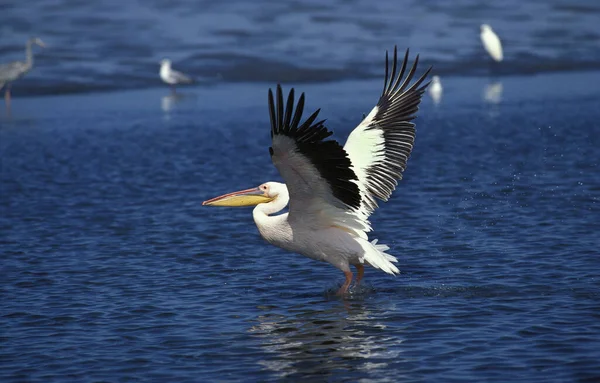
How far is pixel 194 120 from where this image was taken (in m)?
15.2

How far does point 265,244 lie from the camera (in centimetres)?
857

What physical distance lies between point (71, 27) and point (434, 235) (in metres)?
15.7

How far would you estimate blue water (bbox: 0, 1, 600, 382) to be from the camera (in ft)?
18.8

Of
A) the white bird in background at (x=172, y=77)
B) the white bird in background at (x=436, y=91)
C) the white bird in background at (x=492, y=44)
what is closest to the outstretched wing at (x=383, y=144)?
the white bird in background at (x=436, y=91)

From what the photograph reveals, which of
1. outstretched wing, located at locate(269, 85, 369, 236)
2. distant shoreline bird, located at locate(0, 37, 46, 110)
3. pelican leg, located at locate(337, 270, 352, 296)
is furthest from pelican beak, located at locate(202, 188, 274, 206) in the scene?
distant shoreline bird, located at locate(0, 37, 46, 110)

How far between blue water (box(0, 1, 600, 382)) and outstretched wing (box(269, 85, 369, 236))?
538 millimetres

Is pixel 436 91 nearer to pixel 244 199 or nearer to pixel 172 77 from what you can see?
pixel 172 77

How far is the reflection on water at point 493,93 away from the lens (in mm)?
16281

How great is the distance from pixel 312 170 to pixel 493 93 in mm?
11311

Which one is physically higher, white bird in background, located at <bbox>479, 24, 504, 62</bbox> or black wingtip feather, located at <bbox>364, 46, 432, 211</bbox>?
white bird in background, located at <bbox>479, 24, 504, 62</bbox>

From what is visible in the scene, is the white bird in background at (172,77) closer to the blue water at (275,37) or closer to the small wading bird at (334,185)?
the blue water at (275,37)

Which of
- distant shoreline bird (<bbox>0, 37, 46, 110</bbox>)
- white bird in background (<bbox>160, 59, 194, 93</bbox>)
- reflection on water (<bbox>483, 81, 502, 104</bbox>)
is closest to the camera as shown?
reflection on water (<bbox>483, 81, 502, 104</bbox>)

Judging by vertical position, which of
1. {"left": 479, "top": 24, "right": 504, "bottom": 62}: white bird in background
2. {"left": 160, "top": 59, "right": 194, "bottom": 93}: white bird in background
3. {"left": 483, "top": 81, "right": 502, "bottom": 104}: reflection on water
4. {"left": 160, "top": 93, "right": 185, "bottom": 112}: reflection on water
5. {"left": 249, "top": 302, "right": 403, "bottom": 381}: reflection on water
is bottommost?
{"left": 249, "top": 302, "right": 403, "bottom": 381}: reflection on water

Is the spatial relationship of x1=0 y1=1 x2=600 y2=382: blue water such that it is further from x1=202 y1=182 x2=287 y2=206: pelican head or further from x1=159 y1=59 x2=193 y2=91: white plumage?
x1=202 y1=182 x2=287 y2=206: pelican head
